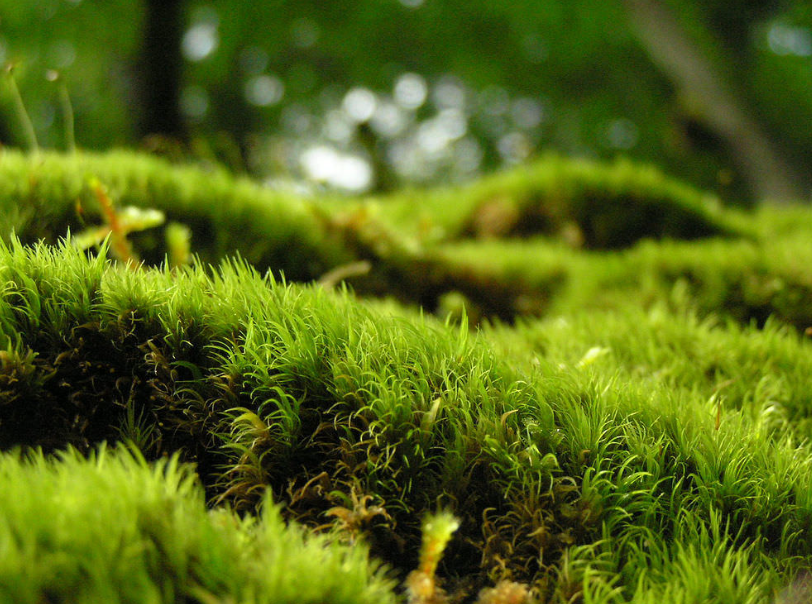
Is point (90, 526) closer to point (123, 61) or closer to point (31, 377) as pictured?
point (31, 377)

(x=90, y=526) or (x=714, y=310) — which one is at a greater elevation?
(x=90, y=526)

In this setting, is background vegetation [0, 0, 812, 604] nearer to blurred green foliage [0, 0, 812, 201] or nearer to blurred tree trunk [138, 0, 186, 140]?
blurred tree trunk [138, 0, 186, 140]

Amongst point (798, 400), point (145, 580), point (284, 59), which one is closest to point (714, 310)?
point (798, 400)

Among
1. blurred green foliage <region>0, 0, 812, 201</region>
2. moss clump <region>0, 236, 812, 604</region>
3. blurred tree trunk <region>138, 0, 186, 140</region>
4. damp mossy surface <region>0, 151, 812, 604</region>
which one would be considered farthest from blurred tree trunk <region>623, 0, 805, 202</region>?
moss clump <region>0, 236, 812, 604</region>

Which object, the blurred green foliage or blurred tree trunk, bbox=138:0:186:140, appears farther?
the blurred green foliage

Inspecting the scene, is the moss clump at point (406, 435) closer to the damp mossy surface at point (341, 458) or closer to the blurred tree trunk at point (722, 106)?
the damp mossy surface at point (341, 458)
